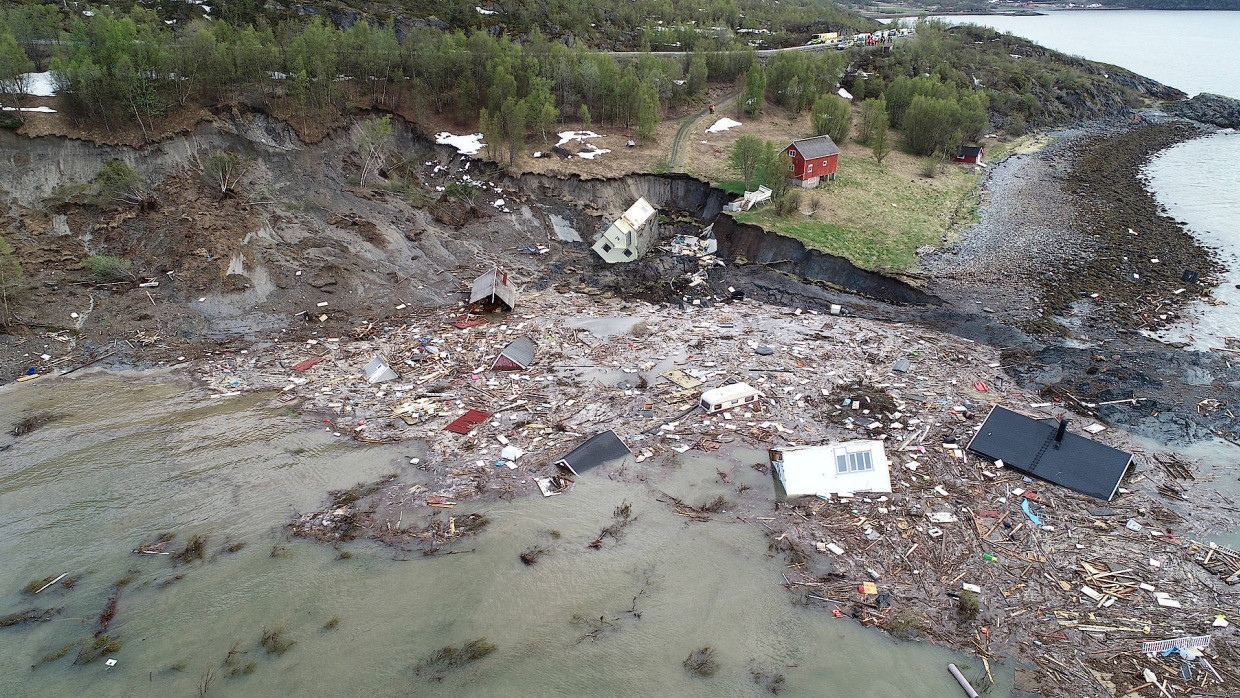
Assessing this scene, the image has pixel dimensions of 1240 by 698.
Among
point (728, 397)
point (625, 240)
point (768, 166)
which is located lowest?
point (728, 397)

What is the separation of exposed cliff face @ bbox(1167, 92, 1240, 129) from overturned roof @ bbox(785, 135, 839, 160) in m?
53.8

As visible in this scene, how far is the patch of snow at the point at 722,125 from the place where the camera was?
4928cm

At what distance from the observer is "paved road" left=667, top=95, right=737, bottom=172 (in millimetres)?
42469

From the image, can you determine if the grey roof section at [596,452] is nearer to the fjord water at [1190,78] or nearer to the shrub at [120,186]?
the fjord water at [1190,78]

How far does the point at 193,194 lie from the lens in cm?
3111

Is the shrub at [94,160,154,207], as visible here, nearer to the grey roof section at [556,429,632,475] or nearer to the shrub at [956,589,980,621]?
the grey roof section at [556,429,632,475]

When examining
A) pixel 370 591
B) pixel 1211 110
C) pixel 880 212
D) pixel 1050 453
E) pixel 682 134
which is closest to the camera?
pixel 370 591

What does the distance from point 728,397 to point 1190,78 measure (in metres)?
105

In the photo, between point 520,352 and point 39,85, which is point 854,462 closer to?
point 520,352

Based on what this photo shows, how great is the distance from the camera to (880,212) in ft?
126

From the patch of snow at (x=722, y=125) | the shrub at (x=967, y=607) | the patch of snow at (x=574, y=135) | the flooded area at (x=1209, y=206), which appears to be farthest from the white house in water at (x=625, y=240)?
the flooded area at (x=1209, y=206)

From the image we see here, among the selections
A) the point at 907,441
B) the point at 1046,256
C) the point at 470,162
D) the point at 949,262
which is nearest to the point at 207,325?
the point at 470,162

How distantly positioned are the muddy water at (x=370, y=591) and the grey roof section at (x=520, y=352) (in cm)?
573

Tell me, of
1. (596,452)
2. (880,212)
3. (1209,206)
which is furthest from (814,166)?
(596,452)
